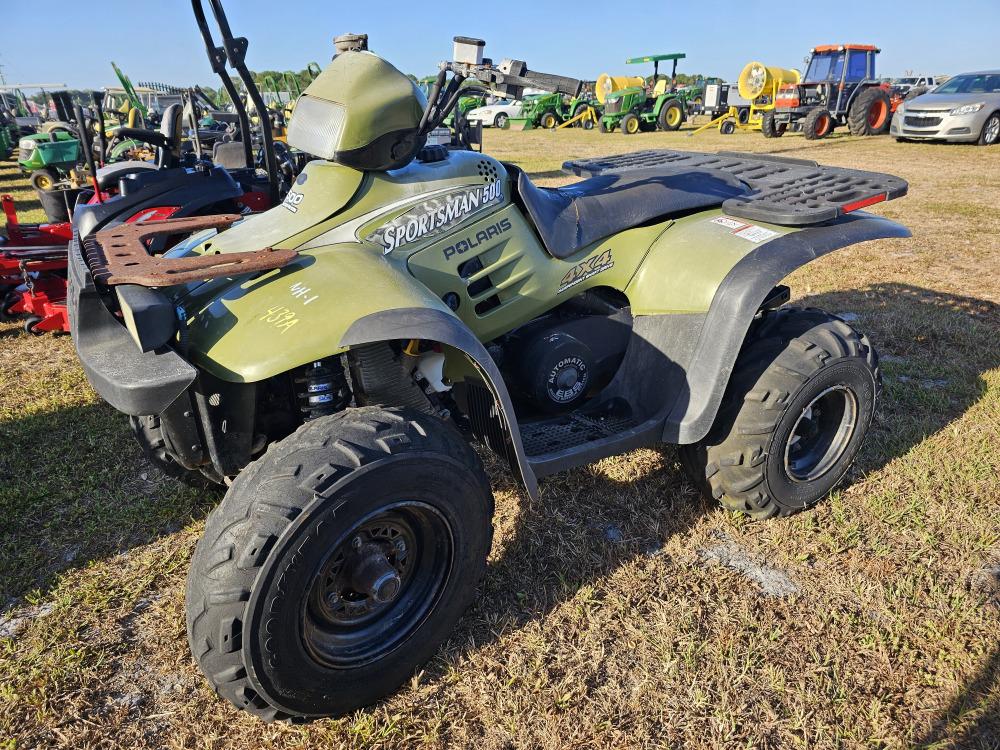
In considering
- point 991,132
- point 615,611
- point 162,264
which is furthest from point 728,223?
point 991,132

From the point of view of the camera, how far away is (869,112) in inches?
752

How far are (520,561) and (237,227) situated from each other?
68.2 inches

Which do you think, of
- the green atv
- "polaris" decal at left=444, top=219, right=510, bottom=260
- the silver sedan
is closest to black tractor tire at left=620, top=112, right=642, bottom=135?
the silver sedan

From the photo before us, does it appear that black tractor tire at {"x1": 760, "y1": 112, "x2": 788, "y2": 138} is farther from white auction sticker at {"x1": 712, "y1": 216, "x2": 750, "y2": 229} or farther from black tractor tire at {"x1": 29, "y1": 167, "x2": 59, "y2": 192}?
white auction sticker at {"x1": 712, "y1": 216, "x2": 750, "y2": 229}

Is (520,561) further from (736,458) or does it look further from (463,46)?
(463,46)

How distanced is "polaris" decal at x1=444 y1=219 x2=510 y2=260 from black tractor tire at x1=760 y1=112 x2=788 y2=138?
20236 millimetres

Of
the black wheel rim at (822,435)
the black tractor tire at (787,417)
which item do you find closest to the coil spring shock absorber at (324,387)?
the black tractor tire at (787,417)

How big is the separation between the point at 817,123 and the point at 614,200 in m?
19.4

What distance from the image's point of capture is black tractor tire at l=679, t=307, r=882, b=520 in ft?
9.17

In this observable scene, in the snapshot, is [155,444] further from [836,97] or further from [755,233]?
[836,97]

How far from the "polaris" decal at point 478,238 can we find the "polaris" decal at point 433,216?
76 mm

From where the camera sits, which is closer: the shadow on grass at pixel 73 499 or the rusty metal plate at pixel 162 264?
the rusty metal plate at pixel 162 264

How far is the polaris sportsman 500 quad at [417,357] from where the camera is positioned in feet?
6.28

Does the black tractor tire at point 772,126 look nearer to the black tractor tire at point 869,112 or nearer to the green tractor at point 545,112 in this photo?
the black tractor tire at point 869,112
